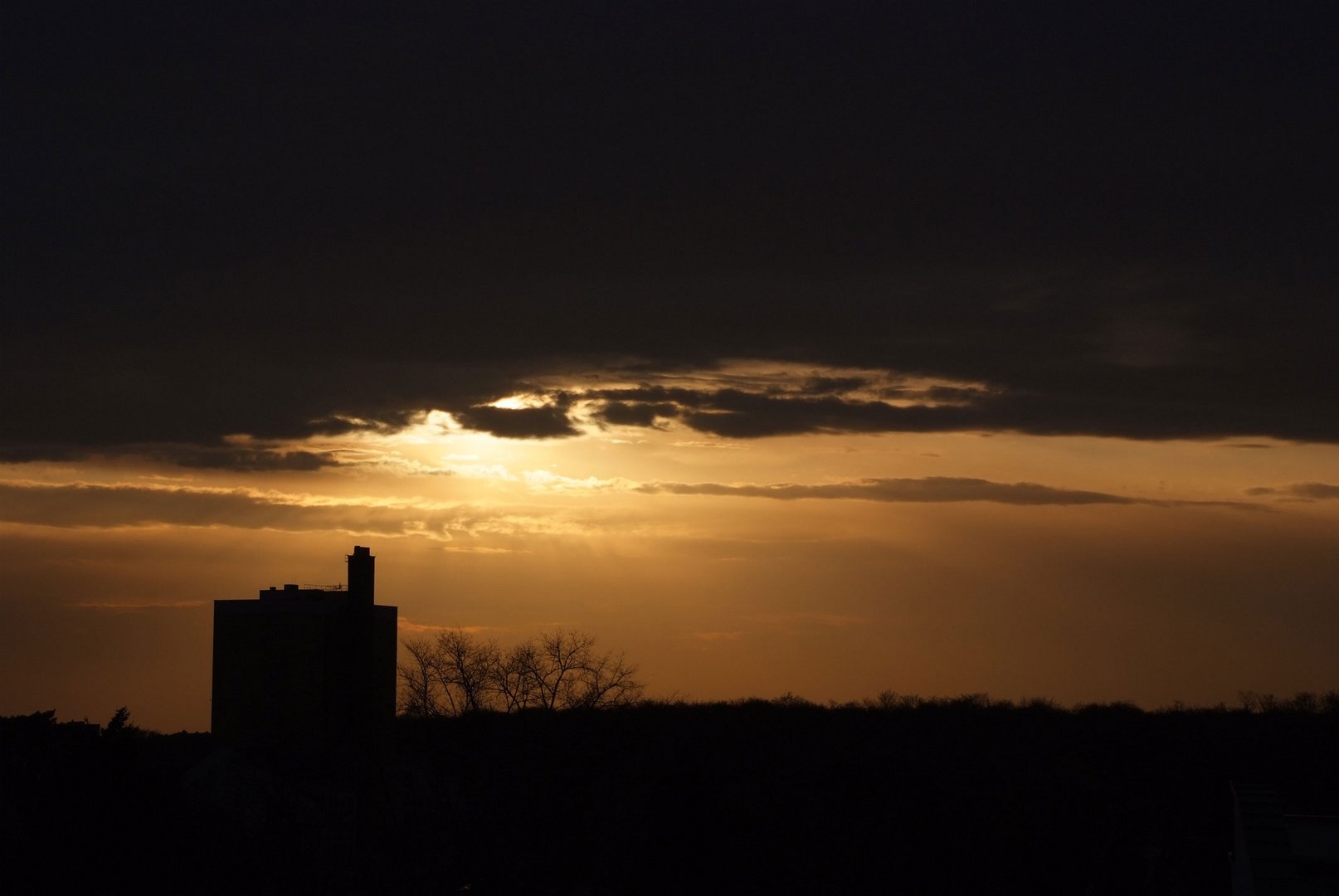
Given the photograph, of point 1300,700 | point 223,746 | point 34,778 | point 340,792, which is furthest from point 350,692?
point 1300,700

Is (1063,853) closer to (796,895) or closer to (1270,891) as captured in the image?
(796,895)

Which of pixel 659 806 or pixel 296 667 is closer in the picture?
pixel 659 806

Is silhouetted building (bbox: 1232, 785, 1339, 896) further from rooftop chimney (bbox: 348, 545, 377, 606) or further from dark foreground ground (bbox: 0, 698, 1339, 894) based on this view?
rooftop chimney (bbox: 348, 545, 377, 606)

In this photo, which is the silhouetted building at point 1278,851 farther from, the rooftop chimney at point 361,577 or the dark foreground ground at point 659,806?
the rooftop chimney at point 361,577

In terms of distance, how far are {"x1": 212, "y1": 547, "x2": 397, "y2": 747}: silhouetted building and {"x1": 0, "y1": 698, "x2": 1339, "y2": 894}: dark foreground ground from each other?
2.84m

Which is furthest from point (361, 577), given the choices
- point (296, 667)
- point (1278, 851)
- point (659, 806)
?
point (1278, 851)

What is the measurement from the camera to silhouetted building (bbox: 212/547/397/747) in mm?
66000

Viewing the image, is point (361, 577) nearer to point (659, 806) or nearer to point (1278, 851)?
point (659, 806)

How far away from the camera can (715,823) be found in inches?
1716

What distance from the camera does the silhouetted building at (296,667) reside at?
217 feet

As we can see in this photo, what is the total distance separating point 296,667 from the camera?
66.4 meters

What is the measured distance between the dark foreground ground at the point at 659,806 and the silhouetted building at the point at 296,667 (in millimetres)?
2839

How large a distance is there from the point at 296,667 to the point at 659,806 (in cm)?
2923

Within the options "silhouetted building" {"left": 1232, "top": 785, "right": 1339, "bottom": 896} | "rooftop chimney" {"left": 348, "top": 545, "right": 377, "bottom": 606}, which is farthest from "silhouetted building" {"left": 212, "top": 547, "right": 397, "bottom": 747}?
"silhouetted building" {"left": 1232, "top": 785, "right": 1339, "bottom": 896}
